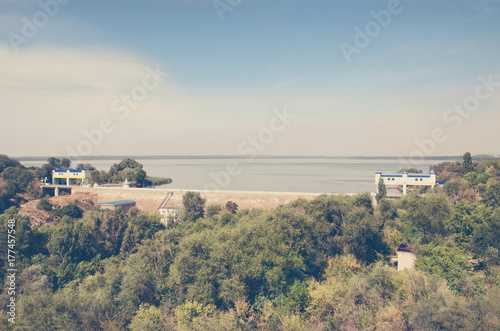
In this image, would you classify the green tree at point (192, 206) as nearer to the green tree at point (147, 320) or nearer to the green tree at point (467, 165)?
the green tree at point (147, 320)

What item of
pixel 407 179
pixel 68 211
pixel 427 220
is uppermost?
pixel 407 179

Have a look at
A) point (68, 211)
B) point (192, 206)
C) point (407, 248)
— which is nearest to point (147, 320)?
point (407, 248)

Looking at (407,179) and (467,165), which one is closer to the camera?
(407,179)

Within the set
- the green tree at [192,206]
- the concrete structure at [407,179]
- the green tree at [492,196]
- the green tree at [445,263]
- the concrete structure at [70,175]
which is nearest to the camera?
the green tree at [445,263]

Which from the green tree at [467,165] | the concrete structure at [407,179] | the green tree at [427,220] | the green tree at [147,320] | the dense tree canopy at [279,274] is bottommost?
the green tree at [147,320]

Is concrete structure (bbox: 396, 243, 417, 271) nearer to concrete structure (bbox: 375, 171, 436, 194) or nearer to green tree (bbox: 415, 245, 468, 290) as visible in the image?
green tree (bbox: 415, 245, 468, 290)

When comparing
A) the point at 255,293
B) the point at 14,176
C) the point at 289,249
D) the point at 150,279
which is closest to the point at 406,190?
the point at 289,249

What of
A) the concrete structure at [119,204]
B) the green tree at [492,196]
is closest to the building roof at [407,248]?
the green tree at [492,196]

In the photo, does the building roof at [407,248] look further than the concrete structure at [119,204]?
No

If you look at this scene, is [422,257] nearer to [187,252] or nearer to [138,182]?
[187,252]

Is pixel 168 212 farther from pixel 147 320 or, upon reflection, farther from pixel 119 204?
pixel 147 320

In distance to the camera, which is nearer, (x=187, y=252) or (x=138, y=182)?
(x=187, y=252)
